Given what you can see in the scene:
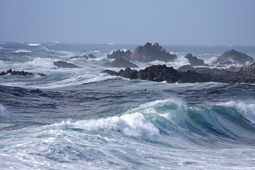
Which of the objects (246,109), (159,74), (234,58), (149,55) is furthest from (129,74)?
(234,58)

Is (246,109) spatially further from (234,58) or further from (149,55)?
(149,55)

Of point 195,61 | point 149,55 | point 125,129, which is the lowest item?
point 125,129

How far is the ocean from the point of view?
6395 millimetres

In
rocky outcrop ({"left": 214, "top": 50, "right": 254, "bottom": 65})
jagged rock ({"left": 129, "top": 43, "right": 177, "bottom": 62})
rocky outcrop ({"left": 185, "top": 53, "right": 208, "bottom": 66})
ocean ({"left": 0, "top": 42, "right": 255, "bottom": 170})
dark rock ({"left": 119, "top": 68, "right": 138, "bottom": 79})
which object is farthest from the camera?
jagged rock ({"left": 129, "top": 43, "right": 177, "bottom": 62})

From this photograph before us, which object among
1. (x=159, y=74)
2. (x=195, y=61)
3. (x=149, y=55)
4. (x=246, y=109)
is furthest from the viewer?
(x=149, y=55)

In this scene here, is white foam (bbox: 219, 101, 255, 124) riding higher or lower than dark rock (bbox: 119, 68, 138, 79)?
lower

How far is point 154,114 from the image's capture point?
34.5ft

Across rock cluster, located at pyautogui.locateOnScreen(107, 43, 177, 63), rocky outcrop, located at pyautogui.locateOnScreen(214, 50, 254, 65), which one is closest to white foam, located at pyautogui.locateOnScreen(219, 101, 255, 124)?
rocky outcrop, located at pyautogui.locateOnScreen(214, 50, 254, 65)

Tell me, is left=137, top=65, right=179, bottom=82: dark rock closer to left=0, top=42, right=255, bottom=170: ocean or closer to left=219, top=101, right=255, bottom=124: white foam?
left=0, top=42, right=255, bottom=170: ocean

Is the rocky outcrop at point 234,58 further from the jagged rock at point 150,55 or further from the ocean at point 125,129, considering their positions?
the ocean at point 125,129

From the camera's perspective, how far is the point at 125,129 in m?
8.87

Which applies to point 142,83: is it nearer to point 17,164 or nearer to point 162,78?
point 162,78

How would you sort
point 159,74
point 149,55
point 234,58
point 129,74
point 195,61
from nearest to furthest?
point 159,74 < point 129,74 < point 195,61 < point 234,58 < point 149,55

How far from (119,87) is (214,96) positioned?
5.81 m
